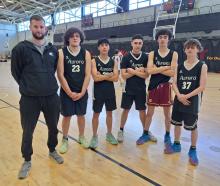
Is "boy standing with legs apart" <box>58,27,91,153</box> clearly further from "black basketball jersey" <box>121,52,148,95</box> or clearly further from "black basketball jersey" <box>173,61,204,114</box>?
"black basketball jersey" <box>173,61,204,114</box>

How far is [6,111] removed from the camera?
17.2 ft

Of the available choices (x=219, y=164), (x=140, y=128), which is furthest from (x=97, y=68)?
(x=219, y=164)

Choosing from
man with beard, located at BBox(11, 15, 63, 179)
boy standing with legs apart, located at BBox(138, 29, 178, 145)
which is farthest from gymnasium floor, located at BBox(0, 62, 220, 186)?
boy standing with legs apart, located at BBox(138, 29, 178, 145)

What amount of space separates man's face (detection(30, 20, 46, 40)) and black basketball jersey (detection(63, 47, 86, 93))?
0.57 meters

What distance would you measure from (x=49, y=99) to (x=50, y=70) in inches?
12.4

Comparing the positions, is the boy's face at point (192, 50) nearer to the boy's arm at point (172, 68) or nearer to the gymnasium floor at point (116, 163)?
the boy's arm at point (172, 68)

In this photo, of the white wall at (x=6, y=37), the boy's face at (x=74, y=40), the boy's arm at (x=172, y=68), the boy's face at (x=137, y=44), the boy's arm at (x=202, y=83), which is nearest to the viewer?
the boy's arm at (x=202, y=83)

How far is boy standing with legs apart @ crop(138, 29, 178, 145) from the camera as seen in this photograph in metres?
3.17

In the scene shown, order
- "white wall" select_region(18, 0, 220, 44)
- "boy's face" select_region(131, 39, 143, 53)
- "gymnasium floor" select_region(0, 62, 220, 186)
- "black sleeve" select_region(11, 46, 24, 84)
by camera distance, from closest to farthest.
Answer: "black sleeve" select_region(11, 46, 24, 84), "gymnasium floor" select_region(0, 62, 220, 186), "boy's face" select_region(131, 39, 143, 53), "white wall" select_region(18, 0, 220, 44)

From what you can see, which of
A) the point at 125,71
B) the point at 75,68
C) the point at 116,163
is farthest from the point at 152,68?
the point at 116,163

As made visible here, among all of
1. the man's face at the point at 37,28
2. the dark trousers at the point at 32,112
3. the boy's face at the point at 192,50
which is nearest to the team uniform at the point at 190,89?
the boy's face at the point at 192,50

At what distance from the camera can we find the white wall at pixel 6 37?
115ft

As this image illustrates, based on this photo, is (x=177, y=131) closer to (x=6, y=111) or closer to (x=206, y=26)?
(x=6, y=111)

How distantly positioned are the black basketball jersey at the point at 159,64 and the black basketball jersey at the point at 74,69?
0.99 m
